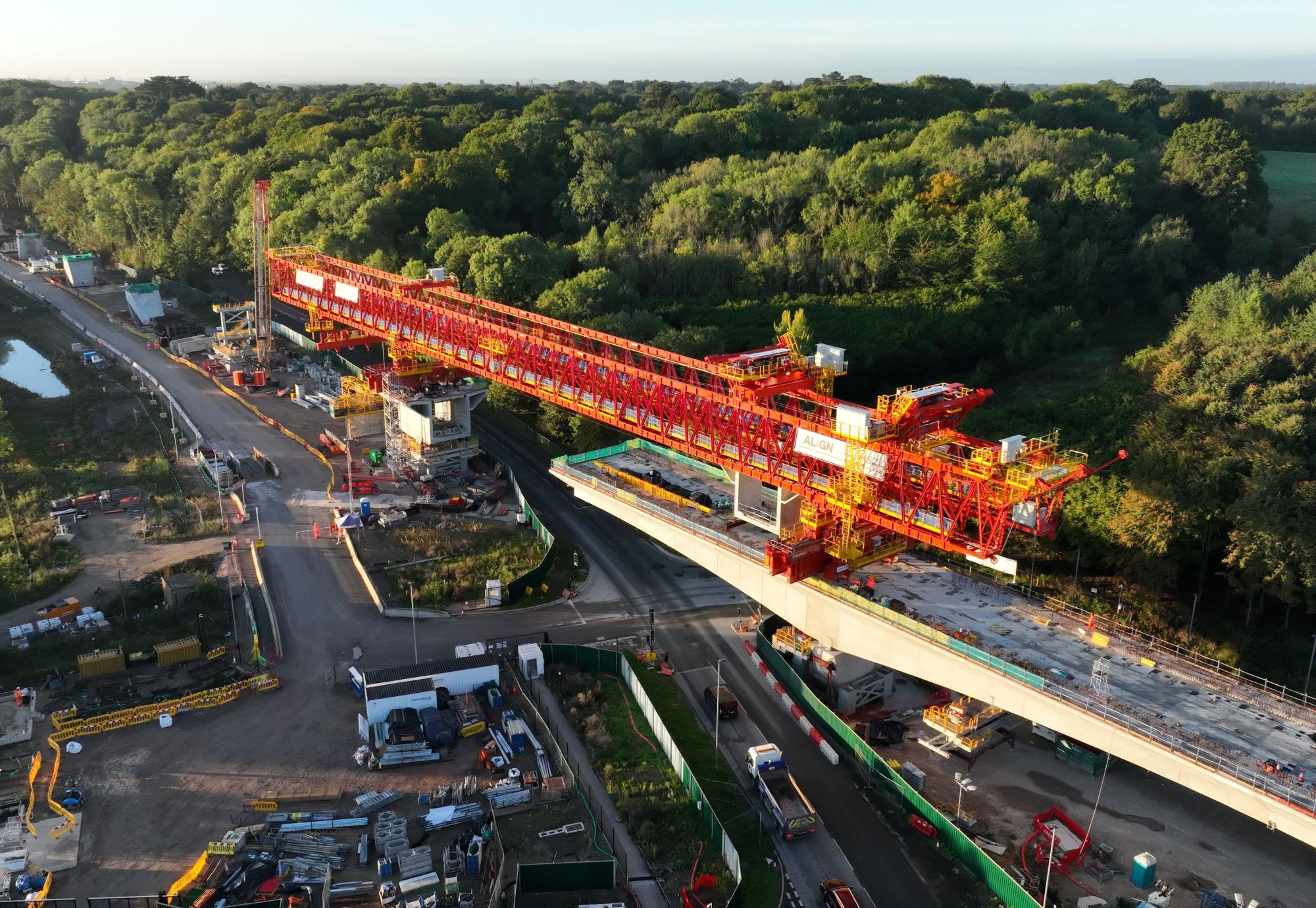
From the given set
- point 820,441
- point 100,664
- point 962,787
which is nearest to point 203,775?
point 100,664

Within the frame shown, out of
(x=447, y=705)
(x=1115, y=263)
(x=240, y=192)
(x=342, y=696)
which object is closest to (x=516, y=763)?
(x=447, y=705)

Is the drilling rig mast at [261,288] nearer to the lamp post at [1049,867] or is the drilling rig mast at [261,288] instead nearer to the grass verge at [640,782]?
the grass verge at [640,782]

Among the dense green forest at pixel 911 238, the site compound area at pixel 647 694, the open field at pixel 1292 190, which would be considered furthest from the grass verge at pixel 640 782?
the open field at pixel 1292 190

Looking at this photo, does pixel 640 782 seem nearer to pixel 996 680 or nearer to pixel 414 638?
pixel 996 680

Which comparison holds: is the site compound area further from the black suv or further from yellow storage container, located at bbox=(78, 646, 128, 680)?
the black suv

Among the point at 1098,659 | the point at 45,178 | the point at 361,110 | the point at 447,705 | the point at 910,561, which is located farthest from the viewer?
the point at 361,110

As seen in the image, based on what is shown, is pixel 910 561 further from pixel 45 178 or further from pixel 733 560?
pixel 45 178
